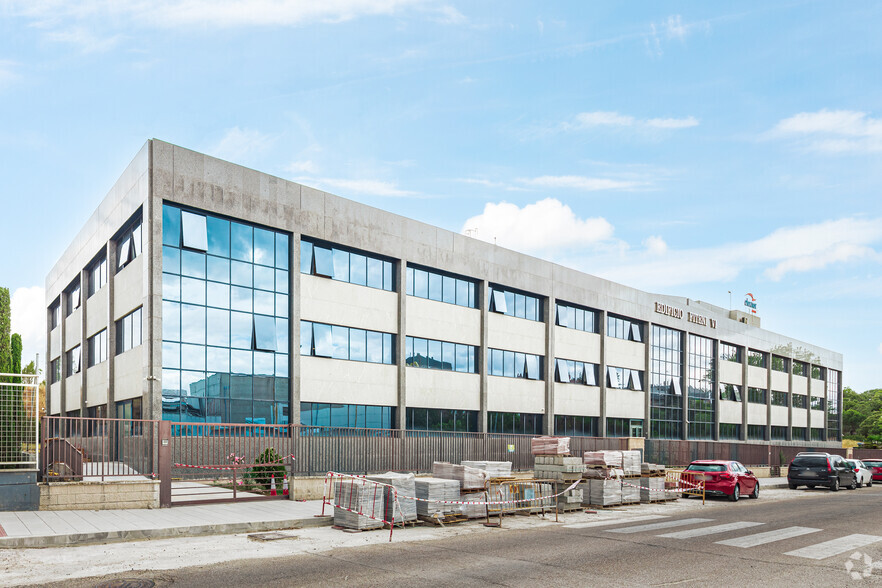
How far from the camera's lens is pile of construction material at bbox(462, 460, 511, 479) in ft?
63.5

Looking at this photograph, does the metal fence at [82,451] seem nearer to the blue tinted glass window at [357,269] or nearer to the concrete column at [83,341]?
the blue tinted glass window at [357,269]

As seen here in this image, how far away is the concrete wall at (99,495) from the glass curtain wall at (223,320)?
24.7 ft

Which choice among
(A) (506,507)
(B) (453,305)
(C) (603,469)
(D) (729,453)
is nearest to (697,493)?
(C) (603,469)

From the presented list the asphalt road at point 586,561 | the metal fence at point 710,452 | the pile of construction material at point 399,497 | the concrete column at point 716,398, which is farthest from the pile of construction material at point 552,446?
the concrete column at point 716,398

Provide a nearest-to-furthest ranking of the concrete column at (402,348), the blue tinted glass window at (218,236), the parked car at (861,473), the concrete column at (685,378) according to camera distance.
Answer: the blue tinted glass window at (218,236), the concrete column at (402,348), the parked car at (861,473), the concrete column at (685,378)

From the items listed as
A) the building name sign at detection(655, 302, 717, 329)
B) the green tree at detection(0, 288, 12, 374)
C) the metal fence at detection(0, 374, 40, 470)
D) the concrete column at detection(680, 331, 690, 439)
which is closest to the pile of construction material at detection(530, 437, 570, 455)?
the metal fence at detection(0, 374, 40, 470)

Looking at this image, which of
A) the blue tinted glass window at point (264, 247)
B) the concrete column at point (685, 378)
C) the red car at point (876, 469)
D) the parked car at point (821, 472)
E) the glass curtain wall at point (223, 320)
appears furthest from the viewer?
the concrete column at point (685, 378)

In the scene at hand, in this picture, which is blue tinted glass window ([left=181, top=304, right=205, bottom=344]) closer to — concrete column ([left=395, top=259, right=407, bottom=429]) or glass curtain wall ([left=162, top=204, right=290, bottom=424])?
glass curtain wall ([left=162, top=204, right=290, bottom=424])

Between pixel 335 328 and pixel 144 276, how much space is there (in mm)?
8042

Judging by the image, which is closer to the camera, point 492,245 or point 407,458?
point 407,458

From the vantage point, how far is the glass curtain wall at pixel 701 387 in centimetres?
5422

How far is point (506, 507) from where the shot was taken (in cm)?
1881

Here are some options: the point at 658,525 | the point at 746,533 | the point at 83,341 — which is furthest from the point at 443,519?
the point at 83,341

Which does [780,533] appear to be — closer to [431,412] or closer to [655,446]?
[431,412]
